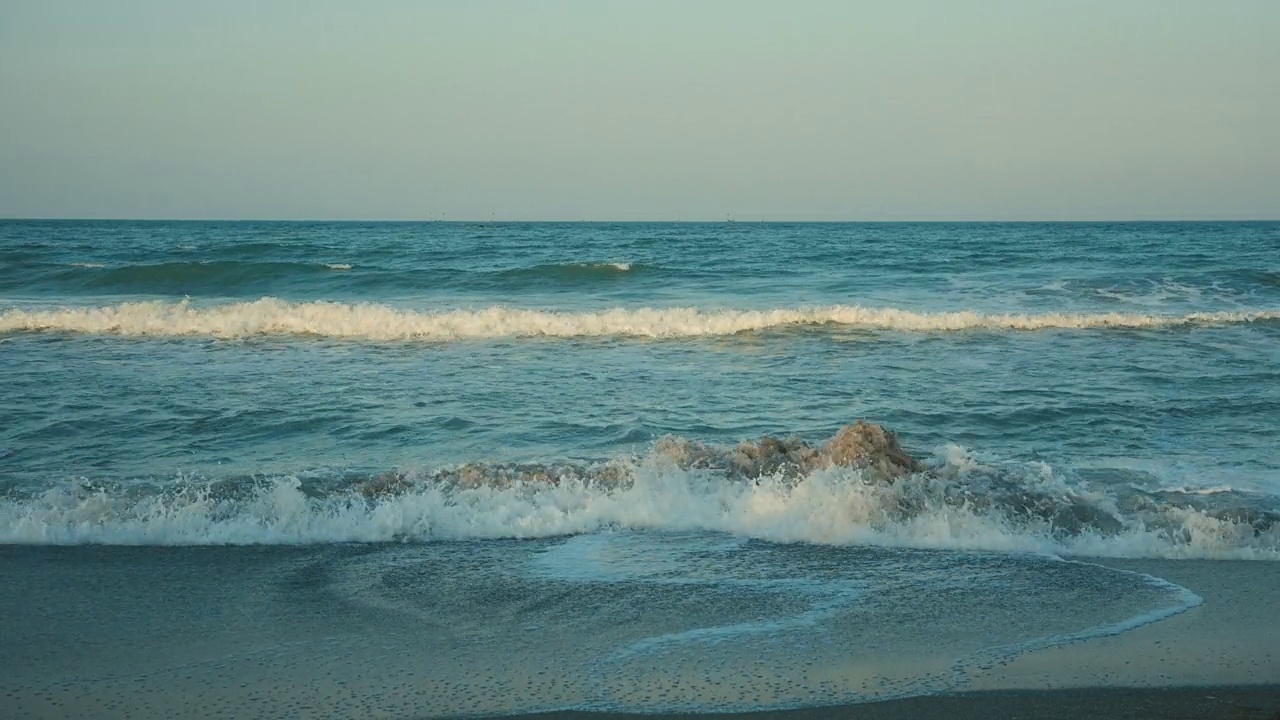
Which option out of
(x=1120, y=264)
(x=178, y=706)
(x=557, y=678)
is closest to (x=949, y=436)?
(x=557, y=678)

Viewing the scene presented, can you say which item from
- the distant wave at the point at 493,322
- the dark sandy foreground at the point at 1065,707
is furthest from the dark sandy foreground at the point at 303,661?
the distant wave at the point at 493,322

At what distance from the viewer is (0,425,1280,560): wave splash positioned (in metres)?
6.90

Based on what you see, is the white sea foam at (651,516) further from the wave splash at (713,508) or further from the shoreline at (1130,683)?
the shoreline at (1130,683)

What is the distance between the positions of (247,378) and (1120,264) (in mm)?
27378

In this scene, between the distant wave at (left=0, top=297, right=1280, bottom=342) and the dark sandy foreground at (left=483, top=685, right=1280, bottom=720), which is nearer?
the dark sandy foreground at (left=483, top=685, right=1280, bottom=720)

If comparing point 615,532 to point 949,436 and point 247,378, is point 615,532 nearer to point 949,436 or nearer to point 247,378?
point 949,436

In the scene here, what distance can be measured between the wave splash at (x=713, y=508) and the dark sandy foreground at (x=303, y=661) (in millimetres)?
725

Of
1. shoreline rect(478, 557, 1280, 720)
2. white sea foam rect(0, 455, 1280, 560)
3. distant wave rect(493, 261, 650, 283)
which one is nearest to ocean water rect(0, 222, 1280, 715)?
white sea foam rect(0, 455, 1280, 560)

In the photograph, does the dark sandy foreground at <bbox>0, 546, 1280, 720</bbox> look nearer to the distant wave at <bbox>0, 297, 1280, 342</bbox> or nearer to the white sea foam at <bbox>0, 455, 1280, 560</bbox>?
the white sea foam at <bbox>0, 455, 1280, 560</bbox>

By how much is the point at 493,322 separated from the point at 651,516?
32.7 feet

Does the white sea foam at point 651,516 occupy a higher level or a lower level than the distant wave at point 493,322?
lower

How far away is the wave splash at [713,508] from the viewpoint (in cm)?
690

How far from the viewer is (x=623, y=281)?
27953mm

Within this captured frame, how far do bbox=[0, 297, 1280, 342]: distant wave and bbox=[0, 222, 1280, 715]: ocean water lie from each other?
0.27 ft
